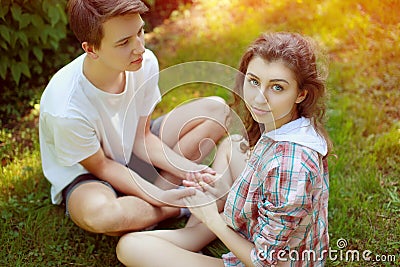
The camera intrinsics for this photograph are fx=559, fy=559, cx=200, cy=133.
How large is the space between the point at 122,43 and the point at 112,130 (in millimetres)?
412

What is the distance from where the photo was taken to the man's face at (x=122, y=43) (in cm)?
197

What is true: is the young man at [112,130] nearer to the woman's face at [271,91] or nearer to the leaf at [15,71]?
the woman's face at [271,91]

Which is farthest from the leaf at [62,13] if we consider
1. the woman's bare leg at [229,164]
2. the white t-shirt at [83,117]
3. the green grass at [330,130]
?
the woman's bare leg at [229,164]

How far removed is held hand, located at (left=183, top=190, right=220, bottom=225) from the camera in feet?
6.49

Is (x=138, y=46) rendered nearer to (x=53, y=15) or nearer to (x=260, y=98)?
(x=260, y=98)

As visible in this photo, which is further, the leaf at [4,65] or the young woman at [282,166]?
the leaf at [4,65]

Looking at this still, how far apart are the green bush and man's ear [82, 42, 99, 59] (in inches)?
36.5

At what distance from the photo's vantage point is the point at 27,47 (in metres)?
3.02

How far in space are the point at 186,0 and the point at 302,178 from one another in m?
2.72

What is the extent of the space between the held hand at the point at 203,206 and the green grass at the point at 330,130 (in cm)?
28

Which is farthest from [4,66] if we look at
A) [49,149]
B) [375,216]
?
[375,216]

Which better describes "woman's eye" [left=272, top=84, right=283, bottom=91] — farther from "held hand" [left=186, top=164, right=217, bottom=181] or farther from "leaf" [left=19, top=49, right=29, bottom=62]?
"leaf" [left=19, top=49, right=29, bottom=62]

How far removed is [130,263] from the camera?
6.76ft

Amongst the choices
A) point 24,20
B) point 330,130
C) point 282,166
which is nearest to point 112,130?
point 282,166
